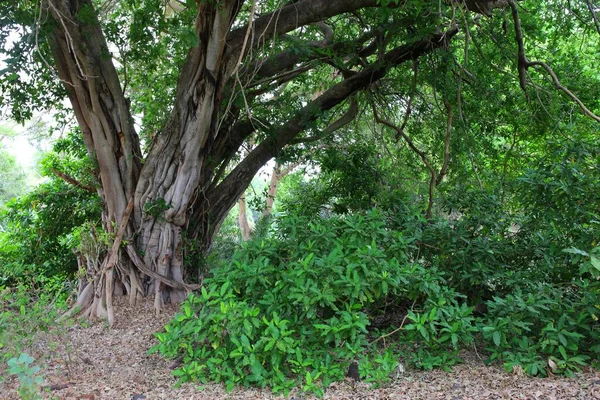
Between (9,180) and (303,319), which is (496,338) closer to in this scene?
(303,319)

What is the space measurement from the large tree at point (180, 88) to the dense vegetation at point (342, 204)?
0.11 feet

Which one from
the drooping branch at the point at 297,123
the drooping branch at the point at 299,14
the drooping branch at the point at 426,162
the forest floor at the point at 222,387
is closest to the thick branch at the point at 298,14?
the drooping branch at the point at 299,14

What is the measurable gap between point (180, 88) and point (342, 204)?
2850mm

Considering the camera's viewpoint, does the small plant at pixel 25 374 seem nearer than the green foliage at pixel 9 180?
Yes

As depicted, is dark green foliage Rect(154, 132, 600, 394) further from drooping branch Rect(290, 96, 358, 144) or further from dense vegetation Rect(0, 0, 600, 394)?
drooping branch Rect(290, 96, 358, 144)

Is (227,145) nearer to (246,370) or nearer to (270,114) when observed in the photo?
(270,114)

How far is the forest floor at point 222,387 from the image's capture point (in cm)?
353

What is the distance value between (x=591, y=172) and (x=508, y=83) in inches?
129

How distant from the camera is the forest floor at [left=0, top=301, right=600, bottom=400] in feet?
11.6

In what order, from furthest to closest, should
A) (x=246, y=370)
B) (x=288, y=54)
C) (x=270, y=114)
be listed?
(x=270, y=114)
(x=288, y=54)
(x=246, y=370)

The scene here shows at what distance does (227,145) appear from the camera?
7.09 metres

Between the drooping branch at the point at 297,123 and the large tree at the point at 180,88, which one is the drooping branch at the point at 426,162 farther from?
the drooping branch at the point at 297,123

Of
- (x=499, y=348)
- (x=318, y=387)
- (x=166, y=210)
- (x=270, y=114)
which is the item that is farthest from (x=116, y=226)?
(x=499, y=348)

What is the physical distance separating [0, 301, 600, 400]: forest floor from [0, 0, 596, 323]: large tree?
144 centimetres
